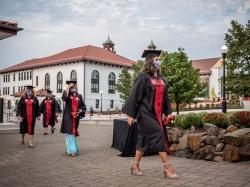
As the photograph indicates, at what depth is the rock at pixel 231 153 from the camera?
24.4 ft

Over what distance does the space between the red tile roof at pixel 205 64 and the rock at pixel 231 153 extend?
82581 millimetres

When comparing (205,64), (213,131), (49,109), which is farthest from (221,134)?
(205,64)

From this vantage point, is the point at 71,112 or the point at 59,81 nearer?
the point at 71,112

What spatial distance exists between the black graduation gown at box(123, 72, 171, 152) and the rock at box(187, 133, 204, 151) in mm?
2388

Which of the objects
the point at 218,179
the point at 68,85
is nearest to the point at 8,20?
the point at 68,85

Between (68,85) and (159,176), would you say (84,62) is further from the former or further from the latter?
(159,176)

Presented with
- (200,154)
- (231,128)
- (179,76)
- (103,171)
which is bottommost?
(103,171)

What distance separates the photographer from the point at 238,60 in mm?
27438

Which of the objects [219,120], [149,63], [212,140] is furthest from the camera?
[219,120]

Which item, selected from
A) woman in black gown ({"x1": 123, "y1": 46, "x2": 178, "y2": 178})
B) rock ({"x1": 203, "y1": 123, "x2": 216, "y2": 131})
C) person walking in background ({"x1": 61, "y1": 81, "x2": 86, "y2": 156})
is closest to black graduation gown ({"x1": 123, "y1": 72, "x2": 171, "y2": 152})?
woman in black gown ({"x1": 123, "y1": 46, "x2": 178, "y2": 178})

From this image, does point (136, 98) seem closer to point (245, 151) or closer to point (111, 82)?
point (245, 151)

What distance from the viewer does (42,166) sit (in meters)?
7.27

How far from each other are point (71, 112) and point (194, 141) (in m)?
3.30

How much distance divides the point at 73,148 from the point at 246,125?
420 cm
